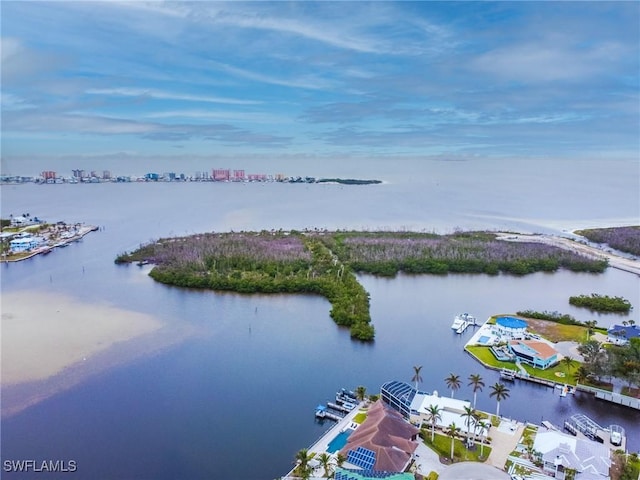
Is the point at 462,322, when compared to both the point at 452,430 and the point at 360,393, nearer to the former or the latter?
the point at 360,393

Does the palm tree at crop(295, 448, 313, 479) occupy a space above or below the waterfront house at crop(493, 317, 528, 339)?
below

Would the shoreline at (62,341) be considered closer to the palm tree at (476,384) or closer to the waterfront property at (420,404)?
the waterfront property at (420,404)

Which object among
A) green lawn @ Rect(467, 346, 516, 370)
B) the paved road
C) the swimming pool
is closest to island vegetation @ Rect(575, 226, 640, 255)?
the paved road

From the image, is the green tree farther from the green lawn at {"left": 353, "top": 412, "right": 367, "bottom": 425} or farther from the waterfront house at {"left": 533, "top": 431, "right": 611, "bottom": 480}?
the waterfront house at {"left": 533, "top": 431, "right": 611, "bottom": 480}

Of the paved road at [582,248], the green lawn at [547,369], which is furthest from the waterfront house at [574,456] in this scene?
the paved road at [582,248]

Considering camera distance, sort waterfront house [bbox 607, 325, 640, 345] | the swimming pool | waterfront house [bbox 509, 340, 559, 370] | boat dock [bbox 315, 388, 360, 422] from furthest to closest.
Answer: waterfront house [bbox 607, 325, 640, 345] < waterfront house [bbox 509, 340, 559, 370] < boat dock [bbox 315, 388, 360, 422] < the swimming pool

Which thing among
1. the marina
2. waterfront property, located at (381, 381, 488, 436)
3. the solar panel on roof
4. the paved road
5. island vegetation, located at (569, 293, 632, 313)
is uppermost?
the paved road

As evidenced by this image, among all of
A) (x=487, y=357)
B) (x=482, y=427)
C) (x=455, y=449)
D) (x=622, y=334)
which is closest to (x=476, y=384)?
(x=482, y=427)
